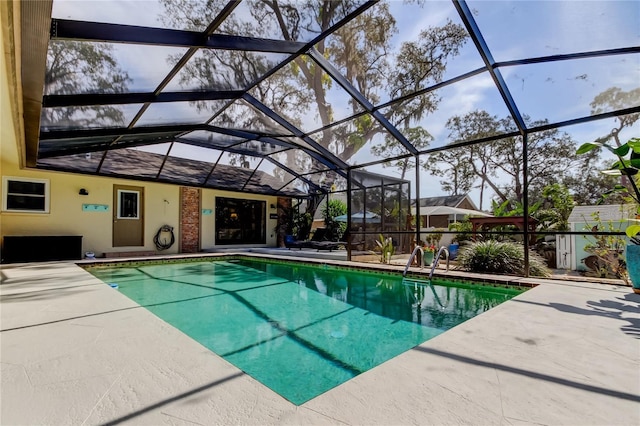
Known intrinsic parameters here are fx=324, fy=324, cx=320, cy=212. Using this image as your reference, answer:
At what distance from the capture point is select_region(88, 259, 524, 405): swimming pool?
9.57 ft

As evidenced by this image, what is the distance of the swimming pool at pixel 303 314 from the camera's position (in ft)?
9.57

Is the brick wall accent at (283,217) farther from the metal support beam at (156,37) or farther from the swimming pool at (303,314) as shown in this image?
the metal support beam at (156,37)

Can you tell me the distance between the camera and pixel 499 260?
671 cm

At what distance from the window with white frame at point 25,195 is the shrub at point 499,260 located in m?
11.0

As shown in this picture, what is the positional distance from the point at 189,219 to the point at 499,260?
985 centimetres

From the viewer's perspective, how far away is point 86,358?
219 cm

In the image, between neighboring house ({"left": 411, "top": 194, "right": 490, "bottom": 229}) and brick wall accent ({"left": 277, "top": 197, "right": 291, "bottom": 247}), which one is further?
neighboring house ({"left": 411, "top": 194, "right": 490, "bottom": 229})

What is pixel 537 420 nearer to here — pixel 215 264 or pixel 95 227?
pixel 215 264

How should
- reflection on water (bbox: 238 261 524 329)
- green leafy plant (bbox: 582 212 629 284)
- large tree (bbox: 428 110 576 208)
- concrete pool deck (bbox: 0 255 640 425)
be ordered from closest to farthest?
concrete pool deck (bbox: 0 255 640 425)
reflection on water (bbox: 238 261 524 329)
green leafy plant (bbox: 582 212 629 284)
large tree (bbox: 428 110 576 208)

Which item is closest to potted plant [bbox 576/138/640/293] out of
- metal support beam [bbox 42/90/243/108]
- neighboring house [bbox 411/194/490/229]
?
metal support beam [bbox 42/90/243/108]

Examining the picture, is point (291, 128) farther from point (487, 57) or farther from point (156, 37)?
point (487, 57)

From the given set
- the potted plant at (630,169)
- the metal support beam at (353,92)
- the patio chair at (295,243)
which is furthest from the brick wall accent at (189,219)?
the potted plant at (630,169)

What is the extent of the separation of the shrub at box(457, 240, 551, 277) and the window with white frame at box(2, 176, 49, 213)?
11016mm

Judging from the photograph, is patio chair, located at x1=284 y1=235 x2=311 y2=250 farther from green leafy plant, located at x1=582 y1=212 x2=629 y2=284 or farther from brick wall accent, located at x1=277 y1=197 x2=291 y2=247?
green leafy plant, located at x1=582 y1=212 x2=629 y2=284
